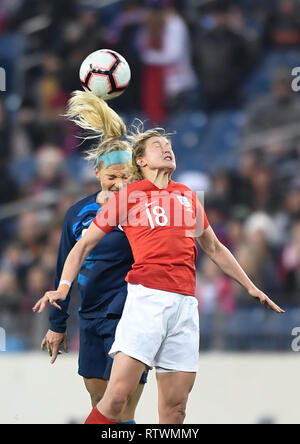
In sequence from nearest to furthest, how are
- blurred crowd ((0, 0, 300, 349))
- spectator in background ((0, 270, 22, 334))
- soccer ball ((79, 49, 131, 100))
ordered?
soccer ball ((79, 49, 131, 100)), spectator in background ((0, 270, 22, 334)), blurred crowd ((0, 0, 300, 349))

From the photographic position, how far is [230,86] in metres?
11.9

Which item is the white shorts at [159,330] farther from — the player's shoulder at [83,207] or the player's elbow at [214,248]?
the player's shoulder at [83,207]

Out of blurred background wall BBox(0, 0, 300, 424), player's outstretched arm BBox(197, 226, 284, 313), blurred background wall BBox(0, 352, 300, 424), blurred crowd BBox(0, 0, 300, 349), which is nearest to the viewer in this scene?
player's outstretched arm BBox(197, 226, 284, 313)

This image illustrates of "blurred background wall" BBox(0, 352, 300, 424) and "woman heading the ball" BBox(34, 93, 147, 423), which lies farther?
"blurred background wall" BBox(0, 352, 300, 424)

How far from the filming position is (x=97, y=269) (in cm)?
528

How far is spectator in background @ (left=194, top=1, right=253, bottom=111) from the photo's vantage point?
11.5 metres

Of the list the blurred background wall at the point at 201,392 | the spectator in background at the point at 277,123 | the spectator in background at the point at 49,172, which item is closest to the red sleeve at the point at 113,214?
the blurred background wall at the point at 201,392

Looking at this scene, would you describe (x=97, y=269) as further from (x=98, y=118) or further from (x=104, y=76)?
(x=104, y=76)

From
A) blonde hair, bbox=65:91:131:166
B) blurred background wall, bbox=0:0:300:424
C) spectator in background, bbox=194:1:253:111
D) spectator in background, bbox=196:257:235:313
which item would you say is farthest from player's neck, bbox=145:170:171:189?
spectator in background, bbox=194:1:253:111

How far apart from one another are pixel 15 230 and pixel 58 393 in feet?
10.6

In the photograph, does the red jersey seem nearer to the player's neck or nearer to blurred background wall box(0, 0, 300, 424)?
the player's neck

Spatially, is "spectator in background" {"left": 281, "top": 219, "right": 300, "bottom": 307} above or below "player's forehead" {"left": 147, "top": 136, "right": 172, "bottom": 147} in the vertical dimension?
below

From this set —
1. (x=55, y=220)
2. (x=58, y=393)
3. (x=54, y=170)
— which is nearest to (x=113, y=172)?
(x=58, y=393)

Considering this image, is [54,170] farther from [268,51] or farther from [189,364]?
[189,364]
